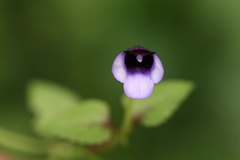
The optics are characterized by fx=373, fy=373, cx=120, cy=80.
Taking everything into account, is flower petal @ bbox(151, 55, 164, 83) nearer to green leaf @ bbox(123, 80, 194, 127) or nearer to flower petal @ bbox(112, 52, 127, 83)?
flower petal @ bbox(112, 52, 127, 83)

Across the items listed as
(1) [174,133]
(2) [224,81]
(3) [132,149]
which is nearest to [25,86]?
(3) [132,149]

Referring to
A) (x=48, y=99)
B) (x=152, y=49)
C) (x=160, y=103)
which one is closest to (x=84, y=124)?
(x=160, y=103)

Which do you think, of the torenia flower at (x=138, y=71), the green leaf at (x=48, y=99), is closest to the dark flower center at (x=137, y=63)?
the torenia flower at (x=138, y=71)

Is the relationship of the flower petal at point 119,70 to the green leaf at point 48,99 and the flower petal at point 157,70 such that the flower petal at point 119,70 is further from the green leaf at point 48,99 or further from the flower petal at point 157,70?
the green leaf at point 48,99

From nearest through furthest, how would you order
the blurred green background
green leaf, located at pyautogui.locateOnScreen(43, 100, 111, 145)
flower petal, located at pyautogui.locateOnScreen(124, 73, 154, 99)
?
flower petal, located at pyautogui.locateOnScreen(124, 73, 154, 99)
green leaf, located at pyautogui.locateOnScreen(43, 100, 111, 145)
the blurred green background

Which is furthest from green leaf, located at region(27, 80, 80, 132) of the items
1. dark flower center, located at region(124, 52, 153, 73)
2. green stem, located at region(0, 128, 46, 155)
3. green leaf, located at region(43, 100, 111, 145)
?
dark flower center, located at region(124, 52, 153, 73)

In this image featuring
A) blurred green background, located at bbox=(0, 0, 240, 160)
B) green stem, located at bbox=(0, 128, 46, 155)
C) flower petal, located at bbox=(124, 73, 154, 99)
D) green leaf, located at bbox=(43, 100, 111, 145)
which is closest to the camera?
flower petal, located at bbox=(124, 73, 154, 99)

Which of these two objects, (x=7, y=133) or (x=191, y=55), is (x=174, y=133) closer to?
(x=191, y=55)
